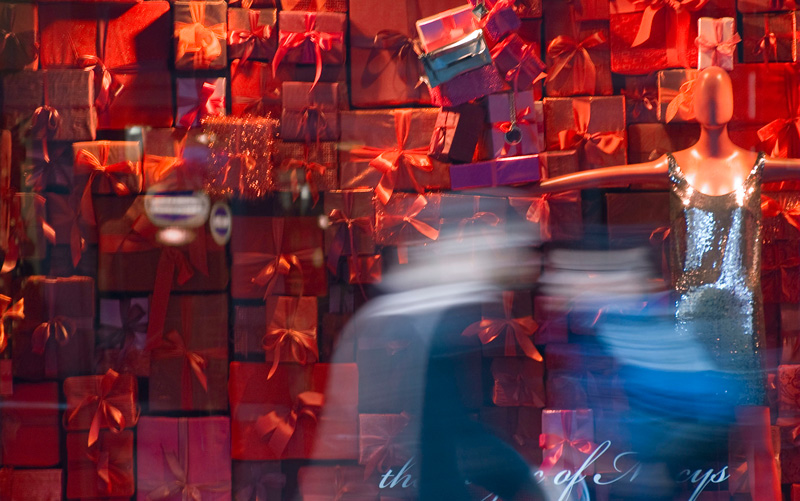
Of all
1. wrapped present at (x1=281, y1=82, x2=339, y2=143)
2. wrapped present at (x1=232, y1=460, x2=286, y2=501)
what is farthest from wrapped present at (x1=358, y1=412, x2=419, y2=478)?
wrapped present at (x1=281, y1=82, x2=339, y2=143)

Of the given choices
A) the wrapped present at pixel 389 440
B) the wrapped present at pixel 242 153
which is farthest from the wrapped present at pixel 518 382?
the wrapped present at pixel 242 153

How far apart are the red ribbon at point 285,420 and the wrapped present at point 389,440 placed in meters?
0.09

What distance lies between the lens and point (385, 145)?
108 centimetres

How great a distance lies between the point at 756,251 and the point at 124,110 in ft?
3.28

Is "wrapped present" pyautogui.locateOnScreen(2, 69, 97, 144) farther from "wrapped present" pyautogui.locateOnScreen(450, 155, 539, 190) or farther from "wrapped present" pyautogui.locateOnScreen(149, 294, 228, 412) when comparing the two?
"wrapped present" pyautogui.locateOnScreen(450, 155, 539, 190)

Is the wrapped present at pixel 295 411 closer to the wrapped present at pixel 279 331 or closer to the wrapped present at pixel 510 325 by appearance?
the wrapped present at pixel 279 331

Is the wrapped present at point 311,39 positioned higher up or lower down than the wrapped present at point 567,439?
higher up

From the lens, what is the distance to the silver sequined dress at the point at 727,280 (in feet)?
3.14

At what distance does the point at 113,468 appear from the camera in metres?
1.08

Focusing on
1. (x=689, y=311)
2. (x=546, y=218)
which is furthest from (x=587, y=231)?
(x=689, y=311)

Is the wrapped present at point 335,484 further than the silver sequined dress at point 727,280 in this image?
Yes

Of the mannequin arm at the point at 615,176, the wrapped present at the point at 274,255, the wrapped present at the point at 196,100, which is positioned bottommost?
the wrapped present at the point at 274,255

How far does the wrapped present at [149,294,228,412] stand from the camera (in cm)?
108

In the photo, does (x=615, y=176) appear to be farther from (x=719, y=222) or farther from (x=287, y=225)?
(x=287, y=225)
